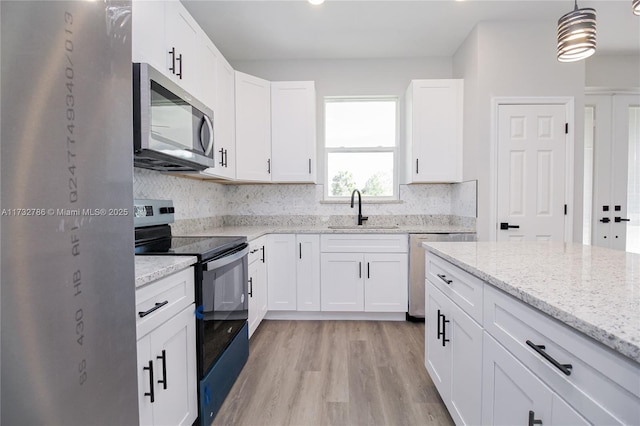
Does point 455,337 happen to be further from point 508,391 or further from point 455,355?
point 508,391

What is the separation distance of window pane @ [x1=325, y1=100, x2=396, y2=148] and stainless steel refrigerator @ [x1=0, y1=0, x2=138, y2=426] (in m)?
3.08

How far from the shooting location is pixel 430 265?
68.2 inches

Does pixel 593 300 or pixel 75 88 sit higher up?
pixel 75 88

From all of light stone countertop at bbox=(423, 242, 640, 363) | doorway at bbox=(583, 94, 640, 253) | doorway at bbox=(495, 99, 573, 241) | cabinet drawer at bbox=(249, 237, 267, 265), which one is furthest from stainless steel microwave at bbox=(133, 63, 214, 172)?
doorway at bbox=(583, 94, 640, 253)

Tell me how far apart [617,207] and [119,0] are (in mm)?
4604

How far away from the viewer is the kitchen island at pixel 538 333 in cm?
59

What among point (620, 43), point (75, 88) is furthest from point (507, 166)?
point (75, 88)

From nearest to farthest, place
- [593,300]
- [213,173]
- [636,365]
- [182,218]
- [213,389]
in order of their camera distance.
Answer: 1. [636,365]
2. [593,300]
3. [213,389]
4. [213,173]
5. [182,218]

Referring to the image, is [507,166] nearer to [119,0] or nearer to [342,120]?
[342,120]

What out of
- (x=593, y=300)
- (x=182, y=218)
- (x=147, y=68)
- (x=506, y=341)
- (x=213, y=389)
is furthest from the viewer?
(x=182, y=218)

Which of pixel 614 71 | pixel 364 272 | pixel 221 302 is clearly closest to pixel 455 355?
pixel 221 302

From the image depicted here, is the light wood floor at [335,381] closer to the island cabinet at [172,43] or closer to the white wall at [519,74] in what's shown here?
the white wall at [519,74]

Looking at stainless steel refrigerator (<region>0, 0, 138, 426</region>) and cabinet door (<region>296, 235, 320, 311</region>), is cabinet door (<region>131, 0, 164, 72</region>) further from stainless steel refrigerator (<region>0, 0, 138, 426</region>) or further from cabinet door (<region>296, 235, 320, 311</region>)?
cabinet door (<region>296, 235, 320, 311</region>)

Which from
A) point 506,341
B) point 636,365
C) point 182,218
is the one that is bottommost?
point 506,341
